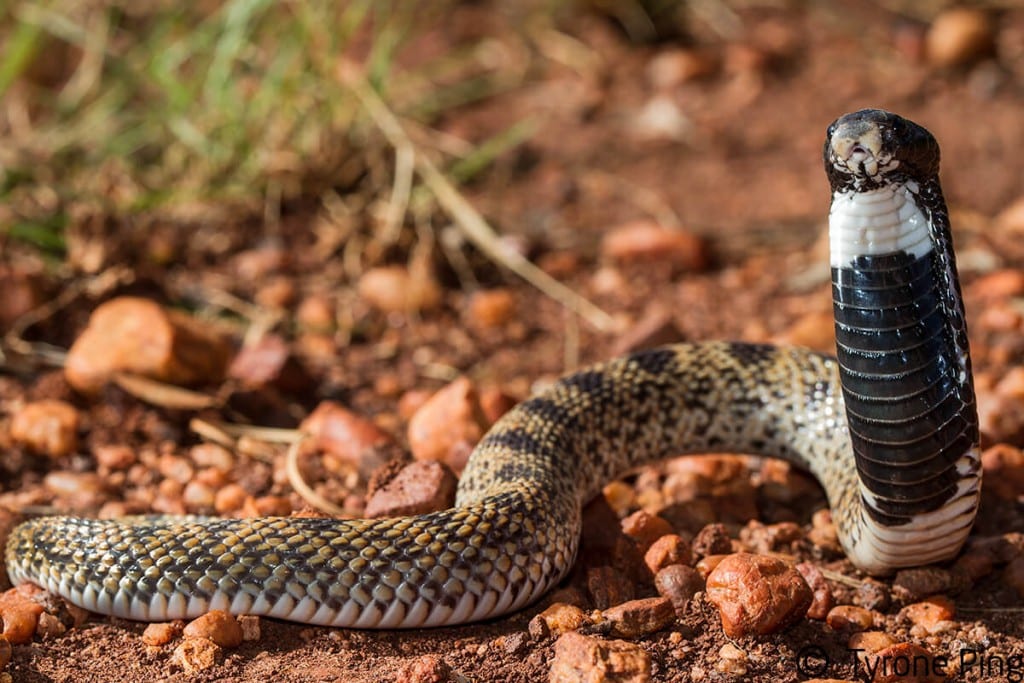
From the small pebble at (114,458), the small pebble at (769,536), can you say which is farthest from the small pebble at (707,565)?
the small pebble at (114,458)

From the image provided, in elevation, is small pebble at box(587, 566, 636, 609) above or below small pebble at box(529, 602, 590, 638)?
Result: above

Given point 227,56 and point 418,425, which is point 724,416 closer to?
point 418,425

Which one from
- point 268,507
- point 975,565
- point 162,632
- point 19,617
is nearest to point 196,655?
point 162,632

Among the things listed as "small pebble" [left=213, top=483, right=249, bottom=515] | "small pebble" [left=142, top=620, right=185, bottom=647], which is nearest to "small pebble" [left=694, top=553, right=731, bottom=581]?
"small pebble" [left=142, top=620, right=185, bottom=647]

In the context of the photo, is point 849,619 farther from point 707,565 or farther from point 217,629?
point 217,629

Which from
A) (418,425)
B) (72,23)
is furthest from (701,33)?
(418,425)

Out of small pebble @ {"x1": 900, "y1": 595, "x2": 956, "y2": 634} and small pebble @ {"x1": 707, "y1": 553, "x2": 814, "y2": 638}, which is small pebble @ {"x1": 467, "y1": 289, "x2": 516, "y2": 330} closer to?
small pebble @ {"x1": 707, "y1": 553, "x2": 814, "y2": 638}
